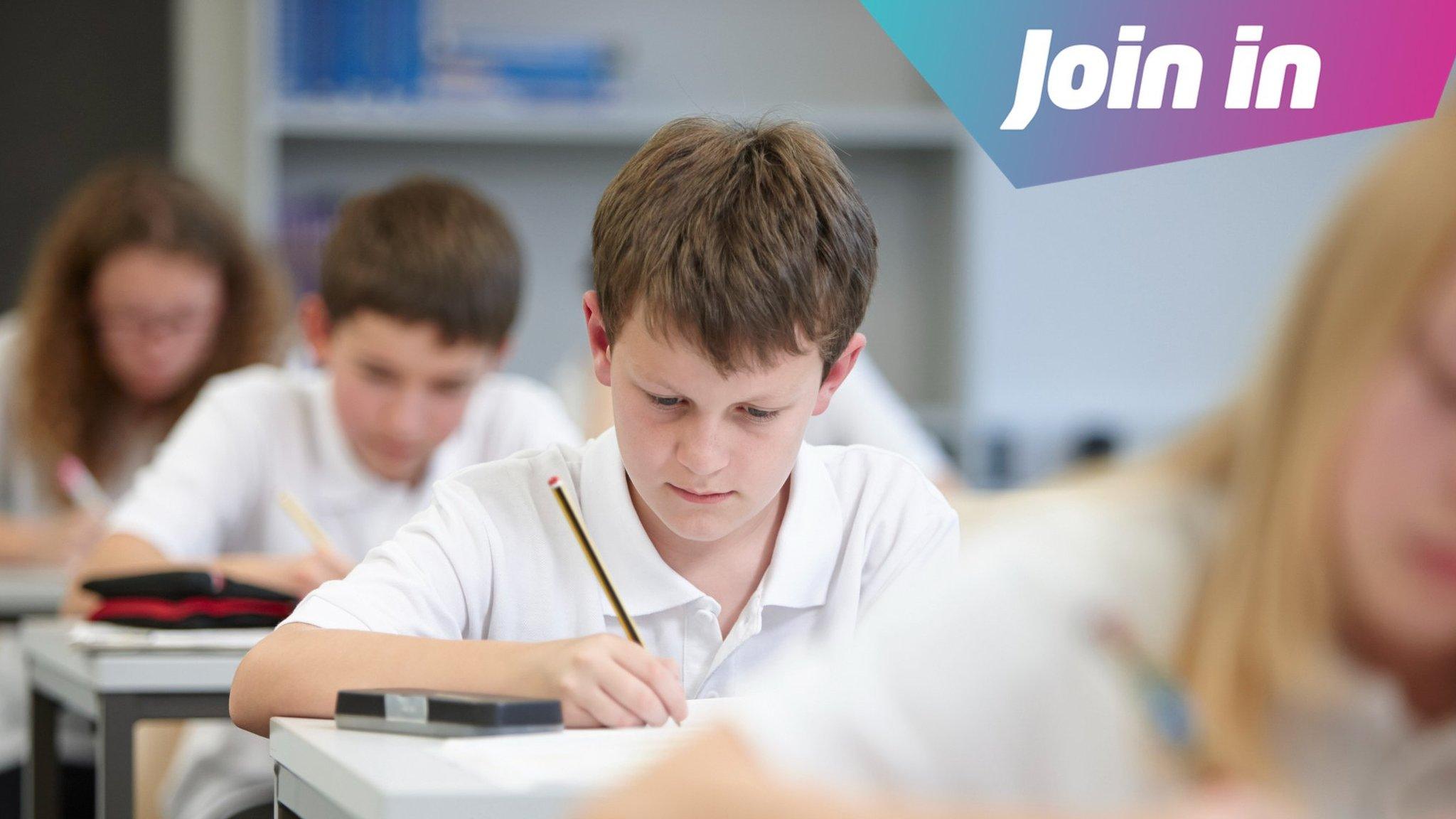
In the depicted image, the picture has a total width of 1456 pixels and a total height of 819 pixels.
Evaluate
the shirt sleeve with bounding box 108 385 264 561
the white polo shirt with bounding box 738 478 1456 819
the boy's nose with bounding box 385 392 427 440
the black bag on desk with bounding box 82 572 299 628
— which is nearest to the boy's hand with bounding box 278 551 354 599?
the black bag on desk with bounding box 82 572 299 628

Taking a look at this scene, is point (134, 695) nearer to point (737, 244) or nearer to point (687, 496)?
point (687, 496)

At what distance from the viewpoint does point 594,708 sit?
1073mm

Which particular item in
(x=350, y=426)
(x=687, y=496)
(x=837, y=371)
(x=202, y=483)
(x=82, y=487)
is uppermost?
(x=837, y=371)

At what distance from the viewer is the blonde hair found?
58 cm

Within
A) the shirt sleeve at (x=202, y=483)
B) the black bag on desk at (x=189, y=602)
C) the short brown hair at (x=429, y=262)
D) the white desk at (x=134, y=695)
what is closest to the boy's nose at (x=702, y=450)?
the white desk at (x=134, y=695)

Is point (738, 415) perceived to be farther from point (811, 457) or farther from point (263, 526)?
point (263, 526)

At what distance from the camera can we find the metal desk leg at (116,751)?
4.83 ft

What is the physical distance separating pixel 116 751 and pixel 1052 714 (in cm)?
112

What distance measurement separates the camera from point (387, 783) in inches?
34.1

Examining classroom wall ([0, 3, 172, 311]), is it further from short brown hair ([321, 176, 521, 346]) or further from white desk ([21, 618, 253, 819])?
white desk ([21, 618, 253, 819])

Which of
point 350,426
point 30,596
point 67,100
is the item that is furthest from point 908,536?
point 67,100

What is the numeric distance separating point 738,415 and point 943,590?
0.58 meters

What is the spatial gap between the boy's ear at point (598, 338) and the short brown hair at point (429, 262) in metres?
0.72

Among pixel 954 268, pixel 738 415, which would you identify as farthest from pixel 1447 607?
pixel 954 268
